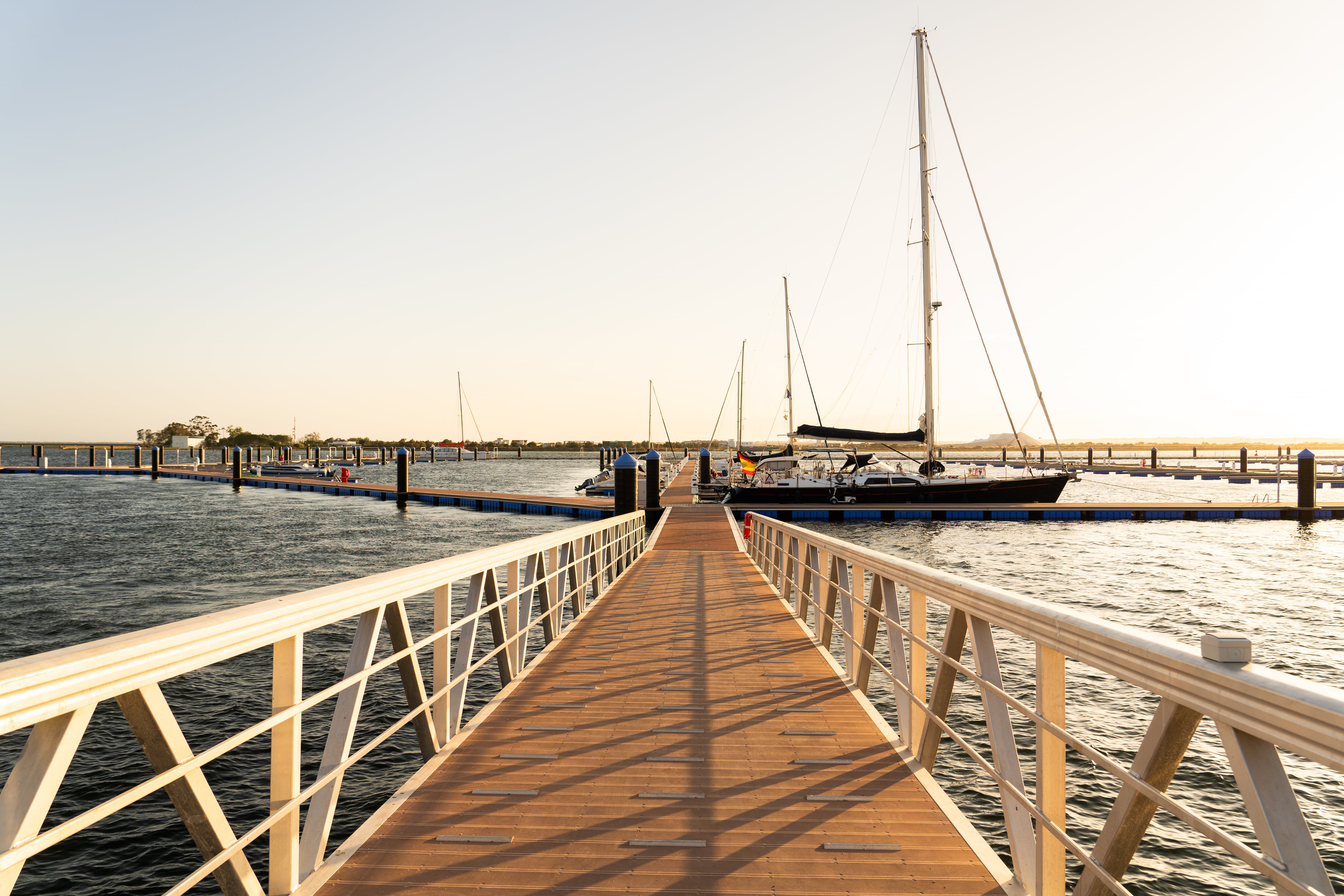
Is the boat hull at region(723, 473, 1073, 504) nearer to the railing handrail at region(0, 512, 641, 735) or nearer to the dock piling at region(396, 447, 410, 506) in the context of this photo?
the dock piling at region(396, 447, 410, 506)

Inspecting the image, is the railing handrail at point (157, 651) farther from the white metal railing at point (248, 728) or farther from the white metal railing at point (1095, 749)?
the white metal railing at point (1095, 749)

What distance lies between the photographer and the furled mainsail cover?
32219 mm

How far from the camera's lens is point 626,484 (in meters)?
18.5

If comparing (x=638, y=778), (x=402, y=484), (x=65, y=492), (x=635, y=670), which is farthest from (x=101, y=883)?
(x=65, y=492)

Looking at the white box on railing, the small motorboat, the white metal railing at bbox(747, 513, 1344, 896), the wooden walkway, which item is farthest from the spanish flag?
the small motorboat

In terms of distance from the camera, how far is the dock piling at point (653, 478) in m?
20.3

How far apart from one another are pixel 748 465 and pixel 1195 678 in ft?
112

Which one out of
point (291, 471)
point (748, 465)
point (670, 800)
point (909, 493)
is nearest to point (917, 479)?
point (909, 493)

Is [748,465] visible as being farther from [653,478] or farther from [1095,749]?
[1095,749]

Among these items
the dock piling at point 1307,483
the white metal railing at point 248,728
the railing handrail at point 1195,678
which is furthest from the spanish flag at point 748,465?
the railing handrail at point 1195,678

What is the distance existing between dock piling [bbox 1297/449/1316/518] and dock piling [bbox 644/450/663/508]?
26.3 m

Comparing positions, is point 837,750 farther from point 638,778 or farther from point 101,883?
point 101,883

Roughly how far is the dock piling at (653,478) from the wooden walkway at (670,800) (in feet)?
45.6

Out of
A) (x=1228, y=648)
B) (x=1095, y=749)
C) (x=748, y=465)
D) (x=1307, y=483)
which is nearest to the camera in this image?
(x=1228, y=648)
